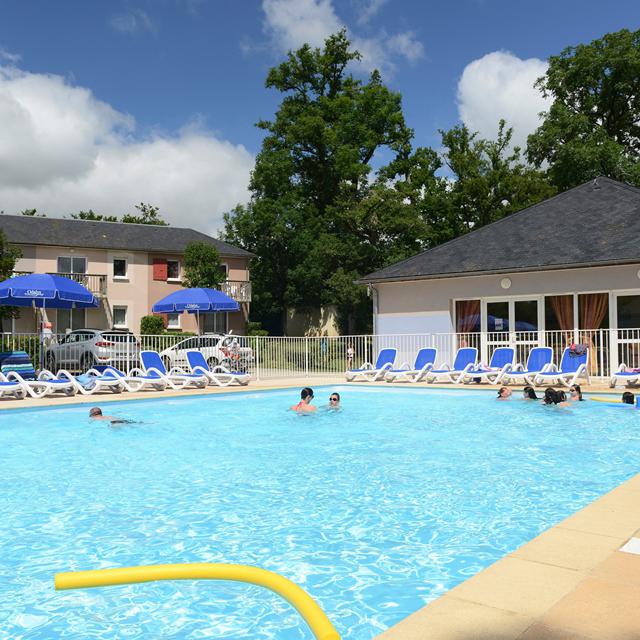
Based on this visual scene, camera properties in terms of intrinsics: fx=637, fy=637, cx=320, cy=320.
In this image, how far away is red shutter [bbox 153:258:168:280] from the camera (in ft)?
127

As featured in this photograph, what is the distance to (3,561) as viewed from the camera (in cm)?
469

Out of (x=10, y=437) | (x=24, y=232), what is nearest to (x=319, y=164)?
(x=24, y=232)

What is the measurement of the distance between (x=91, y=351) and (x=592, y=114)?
33900mm

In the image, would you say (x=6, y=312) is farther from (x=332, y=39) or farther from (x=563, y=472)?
(x=332, y=39)

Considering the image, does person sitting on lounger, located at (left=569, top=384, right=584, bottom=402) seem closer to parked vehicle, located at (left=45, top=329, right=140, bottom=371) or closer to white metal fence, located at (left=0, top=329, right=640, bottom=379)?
white metal fence, located at (left=0, top=329, right=640, bottom=379)

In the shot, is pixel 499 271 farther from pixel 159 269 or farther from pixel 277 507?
pixel 159 269

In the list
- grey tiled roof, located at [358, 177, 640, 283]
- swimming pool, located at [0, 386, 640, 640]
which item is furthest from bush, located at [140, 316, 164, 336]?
swimming pool, located at [0, 386, 640, 640]

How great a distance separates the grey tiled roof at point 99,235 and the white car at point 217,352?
16177 millimetres

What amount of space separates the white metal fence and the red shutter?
15.7 meters

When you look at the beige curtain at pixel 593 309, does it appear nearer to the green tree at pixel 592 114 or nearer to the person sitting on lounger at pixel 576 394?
the person sitting on lounger at pixel 576 394

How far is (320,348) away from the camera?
21.9 m

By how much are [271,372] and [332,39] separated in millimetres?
30736

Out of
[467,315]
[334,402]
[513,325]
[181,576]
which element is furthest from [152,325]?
[181,576]

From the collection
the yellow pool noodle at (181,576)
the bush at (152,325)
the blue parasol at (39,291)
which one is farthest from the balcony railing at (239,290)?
the yellow pool noodle at (181,576)
